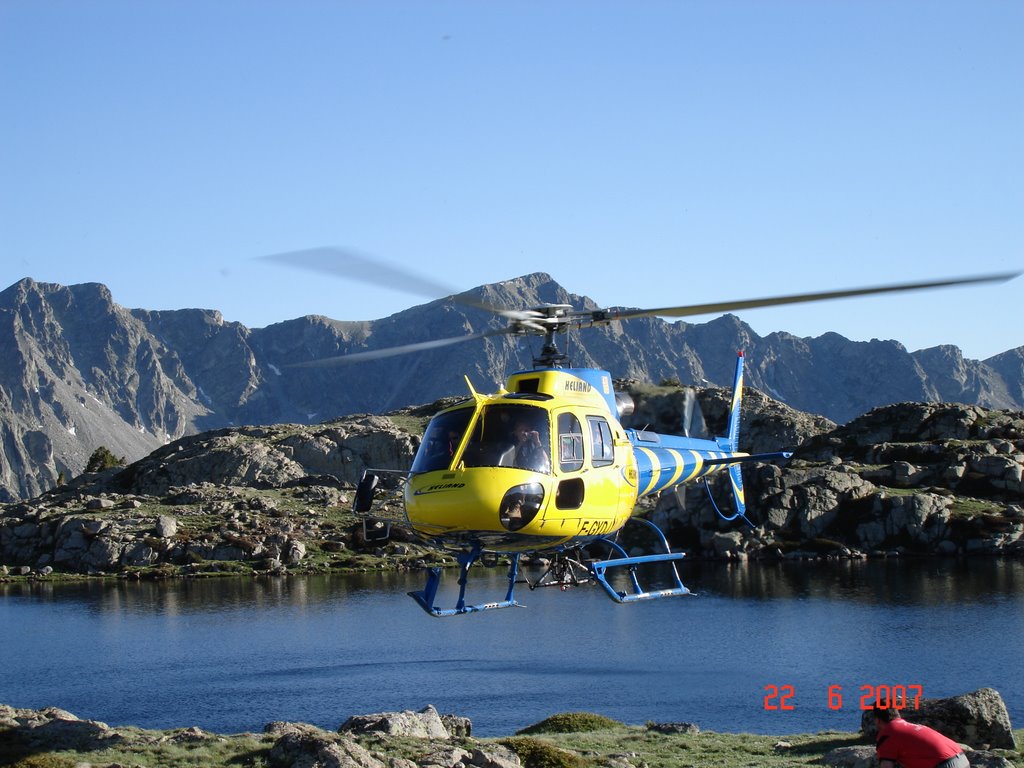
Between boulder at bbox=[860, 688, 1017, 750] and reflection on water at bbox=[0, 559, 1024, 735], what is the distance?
15.0 metres

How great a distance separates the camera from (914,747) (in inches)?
594

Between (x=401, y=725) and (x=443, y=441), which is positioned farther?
(x=401, y=725)


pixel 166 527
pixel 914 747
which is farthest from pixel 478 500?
pixel 166 527

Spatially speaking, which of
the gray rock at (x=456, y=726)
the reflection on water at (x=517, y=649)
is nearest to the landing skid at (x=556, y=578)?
the gray rock at (x=456, y=726)

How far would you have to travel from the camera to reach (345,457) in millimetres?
193500

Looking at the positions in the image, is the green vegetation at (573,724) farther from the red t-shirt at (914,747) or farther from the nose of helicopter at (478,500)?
the red t-shirt at (914,747)

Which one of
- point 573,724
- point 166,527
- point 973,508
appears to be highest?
point 973,508

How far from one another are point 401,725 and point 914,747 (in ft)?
83.8

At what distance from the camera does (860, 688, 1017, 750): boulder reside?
33531 mm

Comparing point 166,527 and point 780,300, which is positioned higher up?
point 780,300

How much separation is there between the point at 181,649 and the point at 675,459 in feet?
185

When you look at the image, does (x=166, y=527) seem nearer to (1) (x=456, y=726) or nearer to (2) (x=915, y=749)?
(1) (x=456, y=726)

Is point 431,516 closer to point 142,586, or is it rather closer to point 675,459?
point 675,459

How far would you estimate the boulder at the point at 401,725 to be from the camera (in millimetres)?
37500
